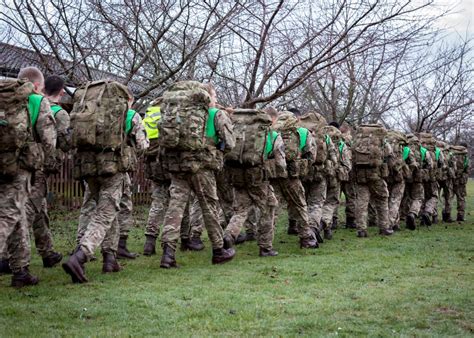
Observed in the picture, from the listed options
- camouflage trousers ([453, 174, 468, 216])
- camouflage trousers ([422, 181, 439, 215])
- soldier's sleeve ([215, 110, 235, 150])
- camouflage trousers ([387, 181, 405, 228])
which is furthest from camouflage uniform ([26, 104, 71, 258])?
camouflage trousers ([453, 174, 468, 216])

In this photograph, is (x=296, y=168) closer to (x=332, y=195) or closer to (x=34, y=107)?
(x=332, y=195)

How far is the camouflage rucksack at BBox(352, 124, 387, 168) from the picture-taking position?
1178 cm

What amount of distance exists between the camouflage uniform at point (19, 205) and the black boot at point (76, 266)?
479 mm

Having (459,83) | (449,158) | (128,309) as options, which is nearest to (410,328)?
(128,309)

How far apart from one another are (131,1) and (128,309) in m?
7.21

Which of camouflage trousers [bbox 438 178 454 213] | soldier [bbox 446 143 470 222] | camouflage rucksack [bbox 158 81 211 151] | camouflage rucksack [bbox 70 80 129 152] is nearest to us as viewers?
camouflage rucksack [bbox 70 80 129 152]

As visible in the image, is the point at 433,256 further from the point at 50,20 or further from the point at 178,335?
the point at 50,20

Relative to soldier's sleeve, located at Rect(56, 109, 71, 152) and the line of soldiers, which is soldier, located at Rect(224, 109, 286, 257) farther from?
soldier's sleeve, located at Rect(56, 109, 71, 152)

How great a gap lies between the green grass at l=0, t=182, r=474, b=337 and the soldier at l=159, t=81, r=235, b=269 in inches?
25.3

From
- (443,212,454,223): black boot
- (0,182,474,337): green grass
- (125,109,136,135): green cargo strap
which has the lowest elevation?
(0,182,474,337): green grass

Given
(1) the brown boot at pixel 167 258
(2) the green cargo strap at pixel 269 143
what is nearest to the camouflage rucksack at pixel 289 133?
(2) the green cargo strap at pixel 269 143

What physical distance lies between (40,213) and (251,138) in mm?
3190

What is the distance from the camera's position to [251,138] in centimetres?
909

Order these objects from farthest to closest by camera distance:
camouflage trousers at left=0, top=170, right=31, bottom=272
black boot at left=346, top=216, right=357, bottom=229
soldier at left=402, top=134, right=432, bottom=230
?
soldier at left=402, top=134, right=432, bottom=230 → black boot at left=346, top=216, right=357, bottom=229 → camouflage trousers at left=0, top=170, right=31, bottom=272
